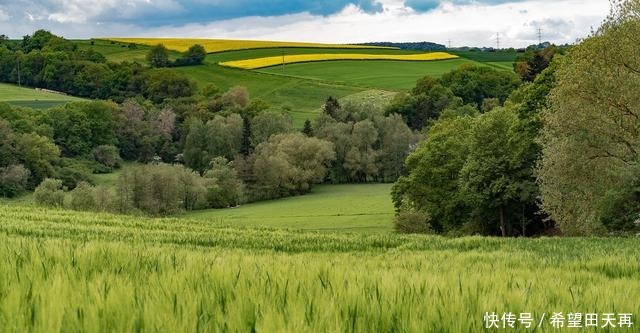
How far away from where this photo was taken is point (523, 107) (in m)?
57.1

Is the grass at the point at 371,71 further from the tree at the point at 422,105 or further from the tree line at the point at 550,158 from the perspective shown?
the tree line at the point at 550,158

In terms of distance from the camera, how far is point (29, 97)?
167500 mm

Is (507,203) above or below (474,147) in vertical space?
below

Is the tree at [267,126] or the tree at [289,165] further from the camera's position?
the tree at [267,126]

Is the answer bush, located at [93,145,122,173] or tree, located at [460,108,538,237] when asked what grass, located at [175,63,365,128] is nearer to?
bush, located at [93,145,122,173]

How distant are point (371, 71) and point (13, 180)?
10885 centimetres

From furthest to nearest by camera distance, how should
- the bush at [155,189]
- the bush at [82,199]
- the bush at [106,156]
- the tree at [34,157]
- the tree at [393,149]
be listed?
the bush at [106,156]
the tree at [393,149]
the tree at [34,157]
the bush at [155,189]
the bush at [82,199]

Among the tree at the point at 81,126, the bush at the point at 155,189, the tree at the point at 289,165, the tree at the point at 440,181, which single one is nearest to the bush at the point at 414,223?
the tree at the point at 440,181

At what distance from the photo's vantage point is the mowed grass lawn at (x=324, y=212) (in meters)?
80.7

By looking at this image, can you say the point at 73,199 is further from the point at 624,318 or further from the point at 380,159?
the point at 624,318

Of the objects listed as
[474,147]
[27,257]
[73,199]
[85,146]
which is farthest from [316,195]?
[27,257]

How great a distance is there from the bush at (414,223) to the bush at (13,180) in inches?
2880

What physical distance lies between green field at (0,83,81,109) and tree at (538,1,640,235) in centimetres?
14551

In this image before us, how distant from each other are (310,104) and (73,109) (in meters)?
57.1
